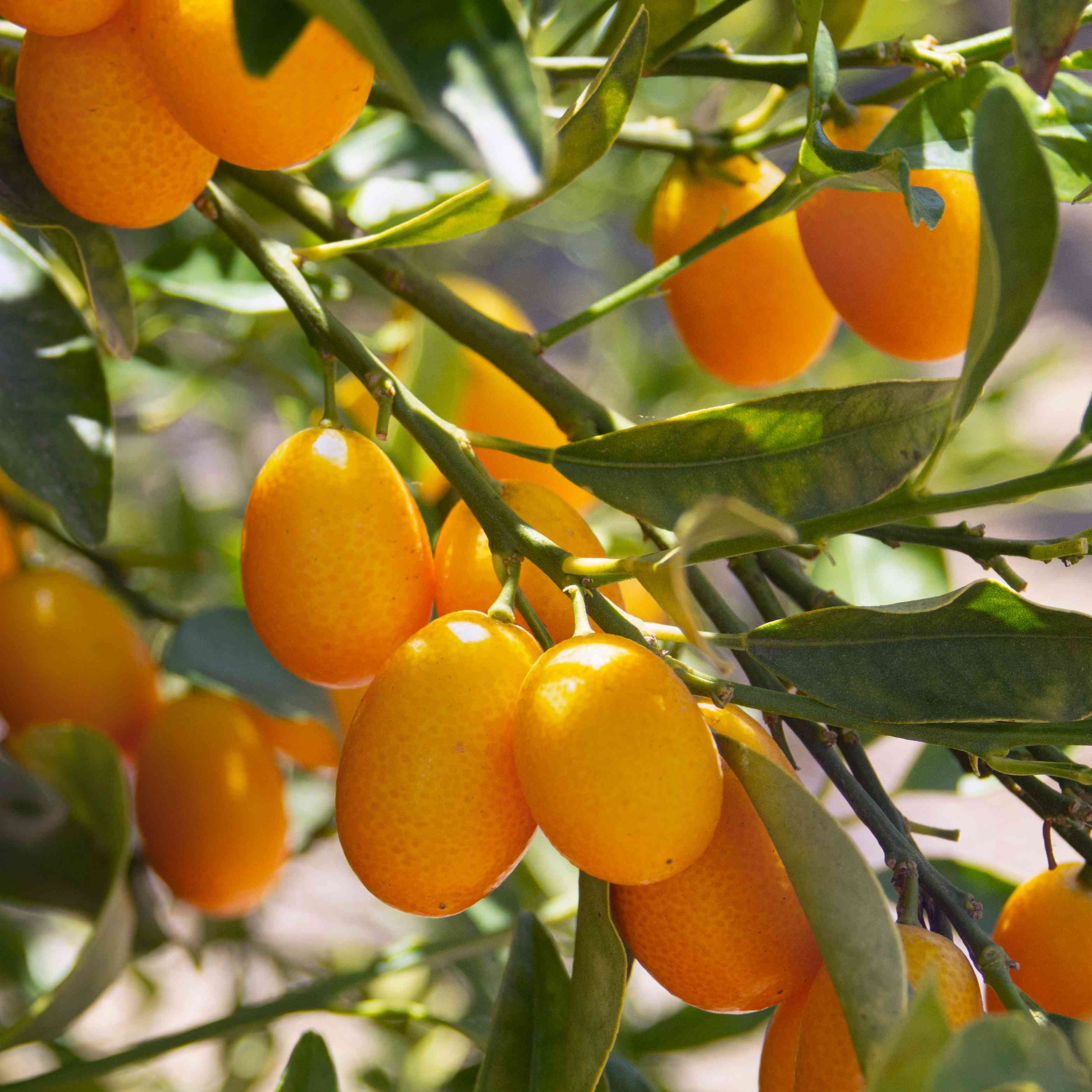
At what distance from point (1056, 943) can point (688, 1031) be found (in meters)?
0.35

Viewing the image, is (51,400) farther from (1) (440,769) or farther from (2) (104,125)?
(1) (440,769)

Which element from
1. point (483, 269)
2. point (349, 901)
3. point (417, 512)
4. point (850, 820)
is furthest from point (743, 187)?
point (483, 269)

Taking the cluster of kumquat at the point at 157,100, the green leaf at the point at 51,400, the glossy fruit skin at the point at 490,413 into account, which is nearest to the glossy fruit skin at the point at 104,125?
the cluster of kumquat at the point at 157,100

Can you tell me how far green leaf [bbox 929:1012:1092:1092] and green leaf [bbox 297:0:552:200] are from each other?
0.20 metres

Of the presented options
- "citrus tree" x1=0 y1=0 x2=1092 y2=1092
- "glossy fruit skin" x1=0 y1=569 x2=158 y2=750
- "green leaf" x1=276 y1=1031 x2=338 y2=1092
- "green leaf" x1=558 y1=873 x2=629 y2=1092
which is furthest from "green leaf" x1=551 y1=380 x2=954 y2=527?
"glossy fruit skin" x1=0 y1=569 x2=158 y2=750

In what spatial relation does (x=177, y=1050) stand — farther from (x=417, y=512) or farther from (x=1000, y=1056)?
(x=1000, y=1056)

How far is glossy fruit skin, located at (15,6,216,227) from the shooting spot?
1.15 ft

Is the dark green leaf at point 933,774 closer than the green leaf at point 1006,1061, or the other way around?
the green leaf at point 1006,1061

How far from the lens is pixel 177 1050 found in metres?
0.54

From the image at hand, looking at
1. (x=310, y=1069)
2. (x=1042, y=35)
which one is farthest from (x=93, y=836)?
(x=1042, y=35)

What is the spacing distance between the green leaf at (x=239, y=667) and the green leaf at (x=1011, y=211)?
1.25ft

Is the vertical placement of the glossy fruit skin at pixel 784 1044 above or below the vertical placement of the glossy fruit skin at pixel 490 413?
below

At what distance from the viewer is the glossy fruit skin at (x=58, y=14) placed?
322 mm

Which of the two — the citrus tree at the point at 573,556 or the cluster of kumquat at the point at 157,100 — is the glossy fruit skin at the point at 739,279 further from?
the cluster of kumquat at the point at 157,100
